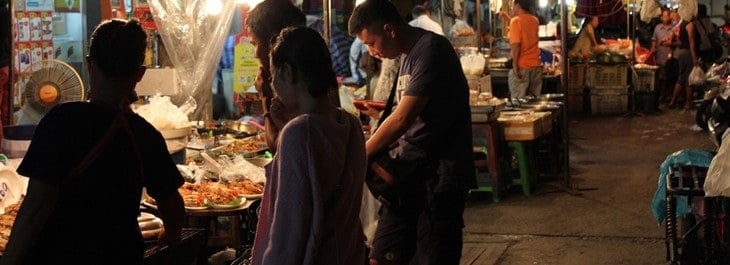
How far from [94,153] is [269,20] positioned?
166cm

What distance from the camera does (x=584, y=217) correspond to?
10.1m

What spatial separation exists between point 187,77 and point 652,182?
5790mm

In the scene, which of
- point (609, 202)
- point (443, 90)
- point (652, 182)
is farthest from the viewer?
point (652, 182)

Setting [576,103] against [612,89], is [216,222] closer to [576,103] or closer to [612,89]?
[612,89]

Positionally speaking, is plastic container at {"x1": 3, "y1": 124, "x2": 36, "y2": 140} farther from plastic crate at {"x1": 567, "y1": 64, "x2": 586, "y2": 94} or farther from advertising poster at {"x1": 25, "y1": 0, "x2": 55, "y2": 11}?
Result: plastic crate at {"x1": 567, "y1": 64, "x2": 586, "y2": 94}

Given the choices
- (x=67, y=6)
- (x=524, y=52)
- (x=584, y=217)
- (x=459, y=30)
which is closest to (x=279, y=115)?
(x=67, y=6)

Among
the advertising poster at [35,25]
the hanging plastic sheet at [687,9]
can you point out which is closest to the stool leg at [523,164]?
the advertising poster at [35,25]

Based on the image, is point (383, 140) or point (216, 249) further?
point (216, 249)

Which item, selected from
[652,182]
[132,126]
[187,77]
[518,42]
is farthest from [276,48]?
[518,42]

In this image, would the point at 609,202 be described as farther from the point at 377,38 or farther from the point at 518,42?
the point at 377,38

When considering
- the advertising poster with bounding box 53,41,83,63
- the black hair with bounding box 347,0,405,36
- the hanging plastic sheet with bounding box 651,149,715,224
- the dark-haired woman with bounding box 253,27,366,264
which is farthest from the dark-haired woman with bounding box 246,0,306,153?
the advertising poster with bounding box 53,41,83,63

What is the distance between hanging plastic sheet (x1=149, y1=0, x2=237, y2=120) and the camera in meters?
9.76

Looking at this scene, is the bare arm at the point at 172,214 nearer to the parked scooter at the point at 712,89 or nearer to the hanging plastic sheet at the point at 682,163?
the hanging plastic sheet at the point at 682,163

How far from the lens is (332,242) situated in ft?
11.8
